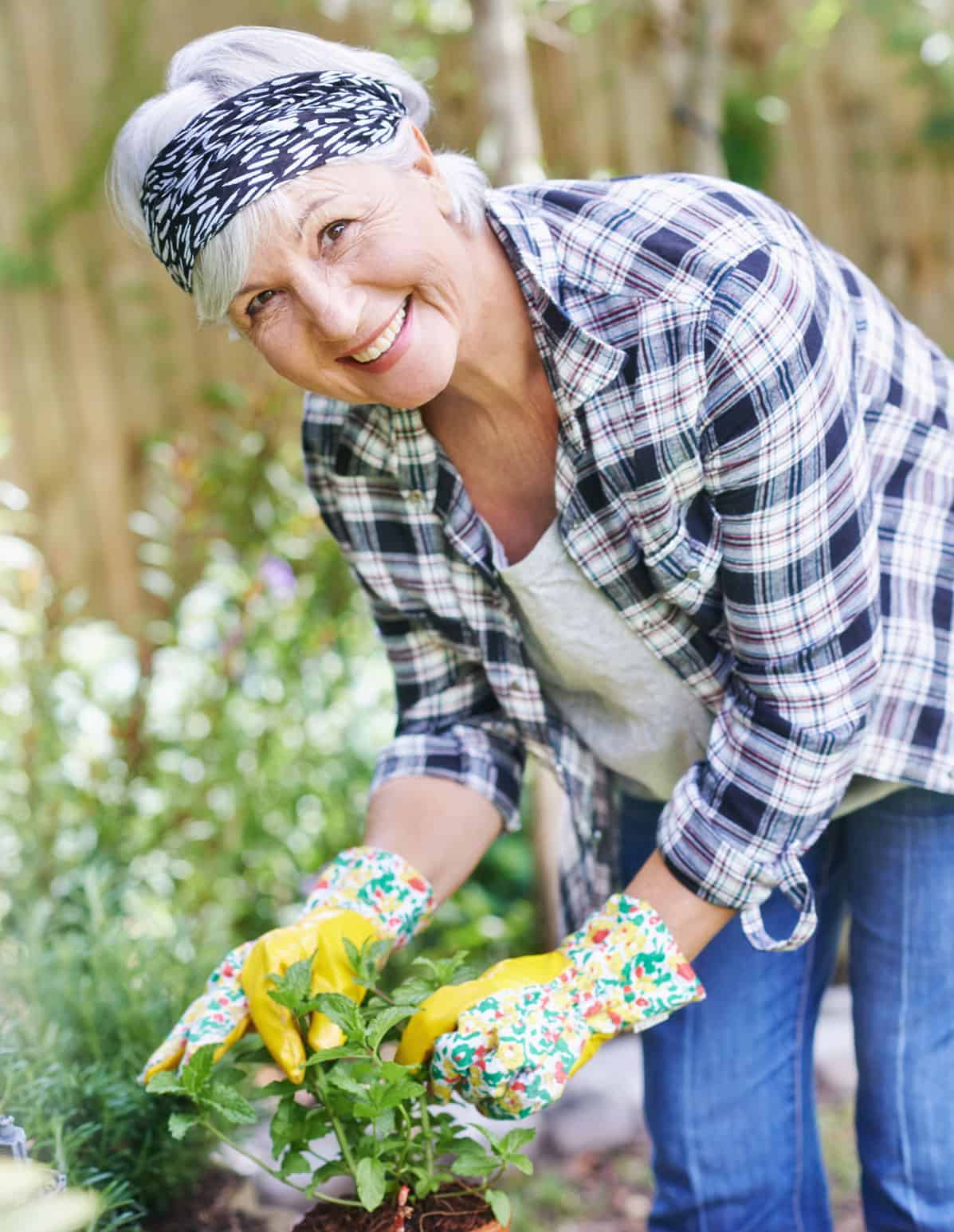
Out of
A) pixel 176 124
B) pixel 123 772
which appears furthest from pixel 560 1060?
pixel 123 772

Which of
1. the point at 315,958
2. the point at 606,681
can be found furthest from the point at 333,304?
the point at 315,958

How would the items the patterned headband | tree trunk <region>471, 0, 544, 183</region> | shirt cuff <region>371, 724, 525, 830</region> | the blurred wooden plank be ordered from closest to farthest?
1. the patterned headband
2. shirt cuff <region>371, 724, 525, 830</region>
3. tree trunk <region>471, 0, 544, 183</region>
4. the blurred wooden plank

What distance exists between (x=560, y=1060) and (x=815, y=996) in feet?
1.93

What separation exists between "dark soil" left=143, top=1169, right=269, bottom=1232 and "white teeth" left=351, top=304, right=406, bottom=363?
1115 mm

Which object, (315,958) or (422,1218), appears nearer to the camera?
(422,1218)

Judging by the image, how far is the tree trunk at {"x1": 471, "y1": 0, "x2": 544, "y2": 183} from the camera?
8.21 ft

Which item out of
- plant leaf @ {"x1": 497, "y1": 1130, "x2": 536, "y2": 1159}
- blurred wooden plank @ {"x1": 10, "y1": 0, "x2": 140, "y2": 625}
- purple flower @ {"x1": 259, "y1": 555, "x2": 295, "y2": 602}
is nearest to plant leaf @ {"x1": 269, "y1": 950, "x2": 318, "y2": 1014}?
plant leaf @ {"x1": 497, "y1": 1130, "x2": 536, "y2": 1159}

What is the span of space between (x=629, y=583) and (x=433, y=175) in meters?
0.49

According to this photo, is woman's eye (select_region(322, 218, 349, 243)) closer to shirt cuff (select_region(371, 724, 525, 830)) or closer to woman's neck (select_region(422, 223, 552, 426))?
woman's neck (select_region(422, 223, 552, 426))

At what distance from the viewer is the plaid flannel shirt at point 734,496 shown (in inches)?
52.1

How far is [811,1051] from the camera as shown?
1.76m

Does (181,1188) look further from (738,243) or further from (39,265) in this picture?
(39,265)

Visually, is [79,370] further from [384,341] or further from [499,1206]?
[499,1206]

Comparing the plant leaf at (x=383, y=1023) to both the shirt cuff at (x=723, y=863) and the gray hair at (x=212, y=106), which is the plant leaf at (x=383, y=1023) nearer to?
the shirt cuff at (x=723, y=863)
